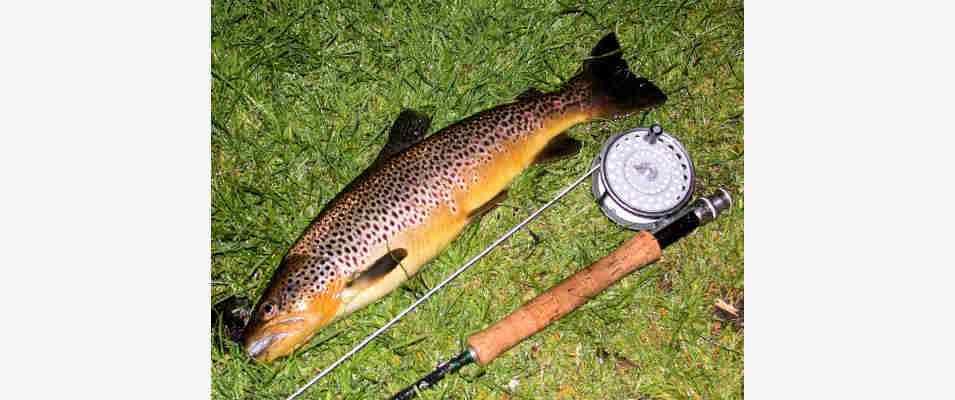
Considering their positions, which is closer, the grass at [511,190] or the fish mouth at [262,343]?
the fish mouth at [262,343]

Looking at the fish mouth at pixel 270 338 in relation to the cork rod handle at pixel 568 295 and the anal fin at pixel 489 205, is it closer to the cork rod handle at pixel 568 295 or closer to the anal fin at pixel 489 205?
the cork rod handle at pixel 568 295

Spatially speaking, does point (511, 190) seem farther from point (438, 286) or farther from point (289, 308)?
point (289, 308)

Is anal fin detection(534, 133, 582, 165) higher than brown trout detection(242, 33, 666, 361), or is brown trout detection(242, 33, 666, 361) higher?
brown trout detection(242, 33, 666, 361)

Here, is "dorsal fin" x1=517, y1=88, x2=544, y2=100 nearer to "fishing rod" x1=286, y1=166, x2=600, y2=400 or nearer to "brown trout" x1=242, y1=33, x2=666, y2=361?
"brown trout" x1=242, y1=33, x2=666, y2=361

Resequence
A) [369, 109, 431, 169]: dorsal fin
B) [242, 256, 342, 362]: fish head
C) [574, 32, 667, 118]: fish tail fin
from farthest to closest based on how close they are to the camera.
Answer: [574, 32, 667, 118]: fish tail fin
[369, 109, 431, 169]: dorsal fin
[242, 256, 342, 362]: fish head

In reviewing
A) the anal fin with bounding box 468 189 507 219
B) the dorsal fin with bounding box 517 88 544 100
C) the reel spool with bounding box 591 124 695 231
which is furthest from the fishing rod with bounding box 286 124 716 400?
the dorsal fin with bounding box 517 88 544 100

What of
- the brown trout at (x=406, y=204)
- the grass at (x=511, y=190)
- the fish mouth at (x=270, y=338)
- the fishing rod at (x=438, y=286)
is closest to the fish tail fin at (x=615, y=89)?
the brown trout at (x=406, y=204)
